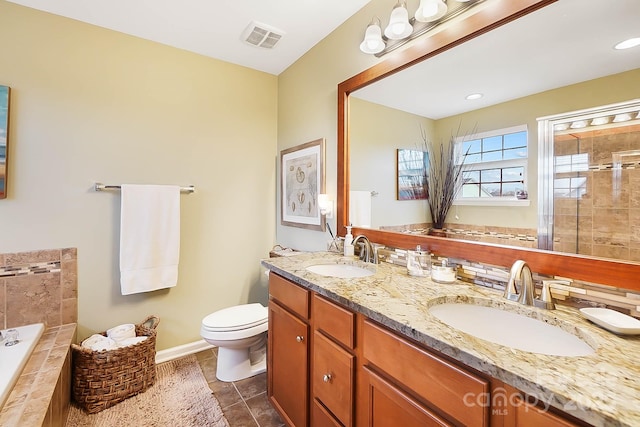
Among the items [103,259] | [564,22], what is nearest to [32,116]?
[103,259]

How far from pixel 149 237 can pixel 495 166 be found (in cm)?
224

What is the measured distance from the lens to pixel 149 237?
210cm

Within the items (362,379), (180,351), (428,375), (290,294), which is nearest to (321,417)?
(362,379)

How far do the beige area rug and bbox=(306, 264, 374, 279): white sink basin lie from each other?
1.00 metres

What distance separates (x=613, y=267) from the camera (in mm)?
873

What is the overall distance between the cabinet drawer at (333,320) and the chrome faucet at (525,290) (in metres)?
0.57

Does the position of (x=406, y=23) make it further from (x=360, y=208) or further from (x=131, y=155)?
(x=131, y=155)

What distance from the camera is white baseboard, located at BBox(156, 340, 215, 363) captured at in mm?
2220

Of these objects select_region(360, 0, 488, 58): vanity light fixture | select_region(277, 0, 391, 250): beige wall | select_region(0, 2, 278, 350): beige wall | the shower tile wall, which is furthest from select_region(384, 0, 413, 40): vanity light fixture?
select_region(0, 2, 278, 350): beige wall

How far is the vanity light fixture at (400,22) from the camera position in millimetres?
1455

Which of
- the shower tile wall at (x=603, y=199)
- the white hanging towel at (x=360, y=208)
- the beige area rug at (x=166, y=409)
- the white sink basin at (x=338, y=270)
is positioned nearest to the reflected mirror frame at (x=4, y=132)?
the beige area rug at (x=166, y=409)

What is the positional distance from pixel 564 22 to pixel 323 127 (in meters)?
1.44

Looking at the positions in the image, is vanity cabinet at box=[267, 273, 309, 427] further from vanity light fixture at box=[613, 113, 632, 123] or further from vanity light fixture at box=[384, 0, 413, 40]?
vanity light fixture at box=[384, 0, 413, 40]

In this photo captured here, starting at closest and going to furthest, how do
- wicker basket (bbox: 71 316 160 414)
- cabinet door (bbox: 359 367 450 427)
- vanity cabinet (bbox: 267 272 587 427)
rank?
vanity cabinet (bbox: 267 272 587 427)
cabinet door (bbox: 359 367 450 427)
wicker basket (bbox: 71 316 160 414)
